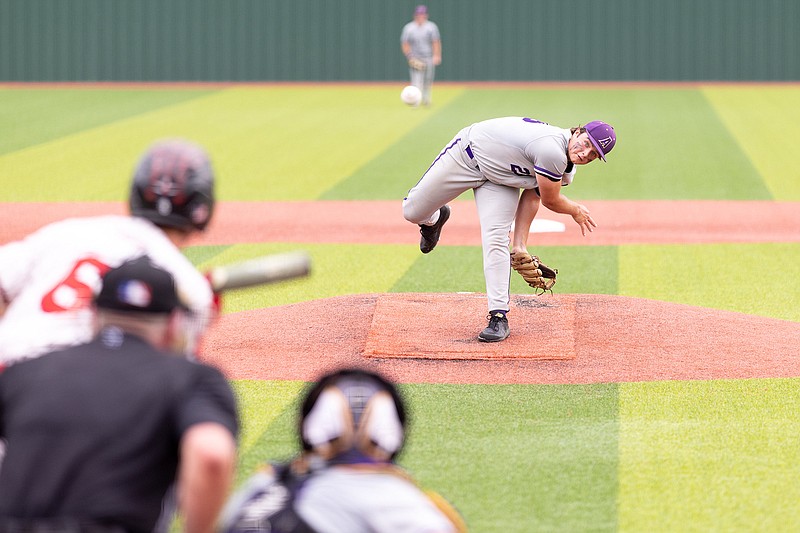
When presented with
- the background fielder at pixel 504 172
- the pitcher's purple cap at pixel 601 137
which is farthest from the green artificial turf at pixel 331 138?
the pitcher's purple cap at pixel 601 137

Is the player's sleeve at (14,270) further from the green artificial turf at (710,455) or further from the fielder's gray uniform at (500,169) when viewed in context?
the fielder's gray uniform at (500,169)

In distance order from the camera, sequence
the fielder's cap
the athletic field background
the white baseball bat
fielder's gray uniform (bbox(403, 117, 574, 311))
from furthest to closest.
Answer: fielder's gray uniform (bbox(403, 117, 574, 311)) < the athletic field background < the white baseball bat < the fielder's cap

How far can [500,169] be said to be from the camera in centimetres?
816

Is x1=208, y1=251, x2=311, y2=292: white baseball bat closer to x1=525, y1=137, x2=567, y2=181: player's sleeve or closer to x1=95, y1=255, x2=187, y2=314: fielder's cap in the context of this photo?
x1=95, y1=255, x2=187, y2=314: fielder's cap

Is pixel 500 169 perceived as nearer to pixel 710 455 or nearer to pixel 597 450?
pixel 597 450

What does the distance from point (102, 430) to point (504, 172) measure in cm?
539

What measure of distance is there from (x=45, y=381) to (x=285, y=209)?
466 inches

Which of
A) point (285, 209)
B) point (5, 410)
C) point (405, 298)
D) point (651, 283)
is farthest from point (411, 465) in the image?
point (285, 209)

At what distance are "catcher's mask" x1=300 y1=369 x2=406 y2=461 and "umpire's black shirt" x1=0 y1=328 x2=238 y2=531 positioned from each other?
229mm

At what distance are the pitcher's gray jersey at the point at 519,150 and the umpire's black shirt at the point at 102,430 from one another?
199 inches

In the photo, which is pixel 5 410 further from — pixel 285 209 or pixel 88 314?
pixel 285 209

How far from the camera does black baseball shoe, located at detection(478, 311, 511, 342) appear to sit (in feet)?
26.6

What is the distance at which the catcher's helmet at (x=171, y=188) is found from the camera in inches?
154
